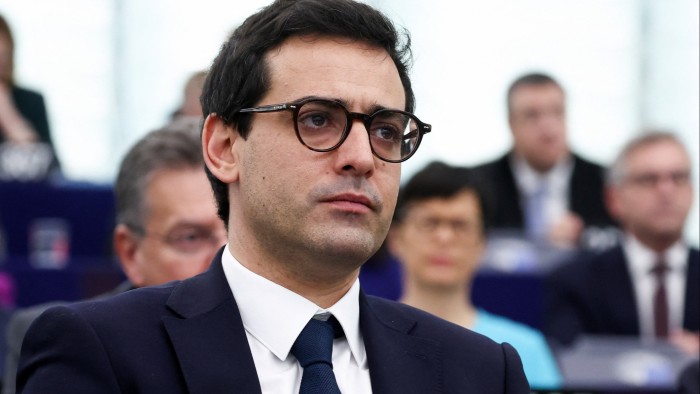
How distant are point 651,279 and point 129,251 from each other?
8.93ft

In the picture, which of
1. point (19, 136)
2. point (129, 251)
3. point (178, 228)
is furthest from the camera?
point (19, 136)

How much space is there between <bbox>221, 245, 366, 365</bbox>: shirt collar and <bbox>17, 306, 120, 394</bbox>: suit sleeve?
0.31m

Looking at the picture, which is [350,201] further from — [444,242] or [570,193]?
[570,193]

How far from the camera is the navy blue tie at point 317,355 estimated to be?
7.18 ft

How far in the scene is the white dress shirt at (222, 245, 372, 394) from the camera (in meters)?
2.23

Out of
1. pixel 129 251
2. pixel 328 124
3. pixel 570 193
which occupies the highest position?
pixel 328 124

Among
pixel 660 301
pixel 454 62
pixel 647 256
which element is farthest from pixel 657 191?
pixel 454 62

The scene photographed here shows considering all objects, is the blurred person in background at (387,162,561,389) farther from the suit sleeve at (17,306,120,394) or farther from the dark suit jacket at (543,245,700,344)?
the suit sleeve at (17,306,120,394)

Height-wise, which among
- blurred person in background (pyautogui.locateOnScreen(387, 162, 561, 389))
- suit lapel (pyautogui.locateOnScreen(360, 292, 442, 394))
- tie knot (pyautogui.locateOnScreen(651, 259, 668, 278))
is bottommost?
tie knot (pyautogui.locateOnScreen(651, 259, 668, 278))

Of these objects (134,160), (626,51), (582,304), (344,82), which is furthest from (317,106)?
(626,51)

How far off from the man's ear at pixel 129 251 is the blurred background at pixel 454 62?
5.64 meters

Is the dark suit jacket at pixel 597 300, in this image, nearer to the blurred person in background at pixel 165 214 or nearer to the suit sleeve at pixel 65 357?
the blurred person in background at pixel 165 214

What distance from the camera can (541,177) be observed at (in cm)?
688

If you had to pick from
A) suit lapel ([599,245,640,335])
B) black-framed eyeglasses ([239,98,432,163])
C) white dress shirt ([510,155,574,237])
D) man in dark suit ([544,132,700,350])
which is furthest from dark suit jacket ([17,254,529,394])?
white dress shirt ([510,155,574,237])
